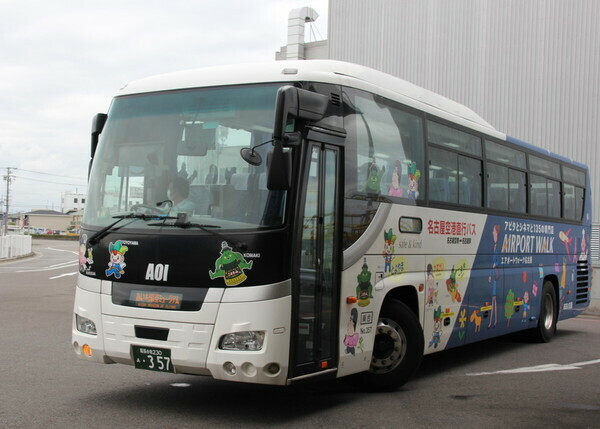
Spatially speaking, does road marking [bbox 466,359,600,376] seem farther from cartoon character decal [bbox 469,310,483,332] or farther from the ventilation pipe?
the ventilation pipe

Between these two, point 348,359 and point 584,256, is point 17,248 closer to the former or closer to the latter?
point 584,256

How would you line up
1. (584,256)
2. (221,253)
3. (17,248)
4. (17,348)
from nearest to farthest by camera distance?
(221,253)
(17,348)
(584,256)
(17,248)

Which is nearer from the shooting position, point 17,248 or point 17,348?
point 17,348

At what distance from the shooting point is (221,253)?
273 inches

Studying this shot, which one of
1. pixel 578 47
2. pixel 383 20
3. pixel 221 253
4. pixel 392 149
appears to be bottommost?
pixel 221 253

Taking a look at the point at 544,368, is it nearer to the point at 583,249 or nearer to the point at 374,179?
the point at 374,179

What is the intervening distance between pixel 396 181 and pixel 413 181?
1.44 feet

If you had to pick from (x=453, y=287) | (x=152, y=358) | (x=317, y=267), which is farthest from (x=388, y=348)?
(x=152, y=358)

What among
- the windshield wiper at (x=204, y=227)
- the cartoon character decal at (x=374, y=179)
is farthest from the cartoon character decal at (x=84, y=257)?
the cartoon character decal at (x=374, y=179)

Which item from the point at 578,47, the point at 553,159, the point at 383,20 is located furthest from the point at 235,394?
the point at 383,20

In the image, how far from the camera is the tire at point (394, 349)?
28.6ft

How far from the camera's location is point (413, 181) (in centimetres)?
917

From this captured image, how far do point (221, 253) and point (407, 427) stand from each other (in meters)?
2.23

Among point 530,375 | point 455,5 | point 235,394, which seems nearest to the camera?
point 235,394
